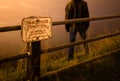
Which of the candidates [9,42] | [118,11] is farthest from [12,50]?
[118,11]

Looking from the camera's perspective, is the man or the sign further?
the man

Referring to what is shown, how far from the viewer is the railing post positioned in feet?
17.7

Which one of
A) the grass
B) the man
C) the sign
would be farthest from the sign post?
the man

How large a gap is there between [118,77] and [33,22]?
2.46 meters

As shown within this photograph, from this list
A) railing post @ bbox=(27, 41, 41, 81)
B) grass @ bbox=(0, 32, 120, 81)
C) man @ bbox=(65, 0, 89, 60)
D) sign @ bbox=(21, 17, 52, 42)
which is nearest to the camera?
sign @ bbox=(21, 17, 52, 42)

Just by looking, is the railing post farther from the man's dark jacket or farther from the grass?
the man's dark jacket

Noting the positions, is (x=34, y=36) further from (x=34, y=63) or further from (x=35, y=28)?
(x=34, y=63)

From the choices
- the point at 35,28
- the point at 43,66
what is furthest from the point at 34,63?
the point at 43,66

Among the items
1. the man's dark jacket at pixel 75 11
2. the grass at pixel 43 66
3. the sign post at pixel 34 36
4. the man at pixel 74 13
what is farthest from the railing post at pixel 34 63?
the man's dark jacket at pixel 75 11

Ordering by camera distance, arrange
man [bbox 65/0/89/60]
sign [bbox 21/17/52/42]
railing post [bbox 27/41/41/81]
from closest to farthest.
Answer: sign [bbox 21/17/52/42] < railing post [bbox 27/41/41/81] < man [bbox 65/0/89/60]

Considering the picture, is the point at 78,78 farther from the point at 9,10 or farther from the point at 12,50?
the point at 9,10

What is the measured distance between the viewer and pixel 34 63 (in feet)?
18.1

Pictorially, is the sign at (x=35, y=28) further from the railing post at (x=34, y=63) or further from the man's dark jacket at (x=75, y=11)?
the man's dark jacket at (x=75, y=11)

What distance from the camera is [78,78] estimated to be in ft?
21.1
